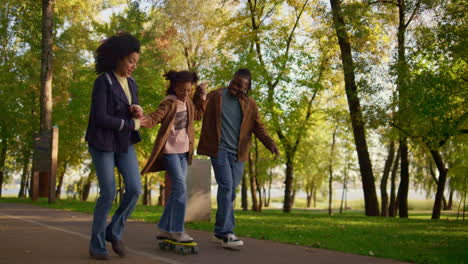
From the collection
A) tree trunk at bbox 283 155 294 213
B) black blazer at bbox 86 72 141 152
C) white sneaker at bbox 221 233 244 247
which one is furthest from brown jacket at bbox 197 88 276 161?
tree trunk at bbox 283 155 294 213

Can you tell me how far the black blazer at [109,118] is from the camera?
534cm

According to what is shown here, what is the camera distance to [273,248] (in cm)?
665

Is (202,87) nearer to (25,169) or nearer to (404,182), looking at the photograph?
(404,182)

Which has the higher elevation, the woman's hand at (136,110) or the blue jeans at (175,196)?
the woman's hand at (136,110)

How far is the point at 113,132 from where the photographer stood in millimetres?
5465

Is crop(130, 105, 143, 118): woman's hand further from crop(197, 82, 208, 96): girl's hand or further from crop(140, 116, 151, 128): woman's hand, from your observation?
crop(197, 82, 208, 96): girl's hand

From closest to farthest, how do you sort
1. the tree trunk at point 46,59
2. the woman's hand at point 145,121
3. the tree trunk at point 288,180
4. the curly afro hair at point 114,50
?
the curly afro hair at point 114,50 < the woman's hand at point 145,121 < the tree trunk at point 46,59 < the tree trunk at point 288,180

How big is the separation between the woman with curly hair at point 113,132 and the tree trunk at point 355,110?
47.8 feet

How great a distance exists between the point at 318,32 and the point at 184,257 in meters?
22.4

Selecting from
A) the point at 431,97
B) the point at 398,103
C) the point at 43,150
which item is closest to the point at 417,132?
the point at 398,103

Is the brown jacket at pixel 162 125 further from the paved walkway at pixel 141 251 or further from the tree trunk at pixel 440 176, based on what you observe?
the tree trunk at pixel 440 176

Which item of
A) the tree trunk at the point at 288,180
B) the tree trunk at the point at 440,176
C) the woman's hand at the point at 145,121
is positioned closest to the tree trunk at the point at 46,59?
the woman's hand at the point at 145,121

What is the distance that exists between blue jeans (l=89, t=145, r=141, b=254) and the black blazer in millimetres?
113

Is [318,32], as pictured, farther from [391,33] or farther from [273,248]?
[273,248]
